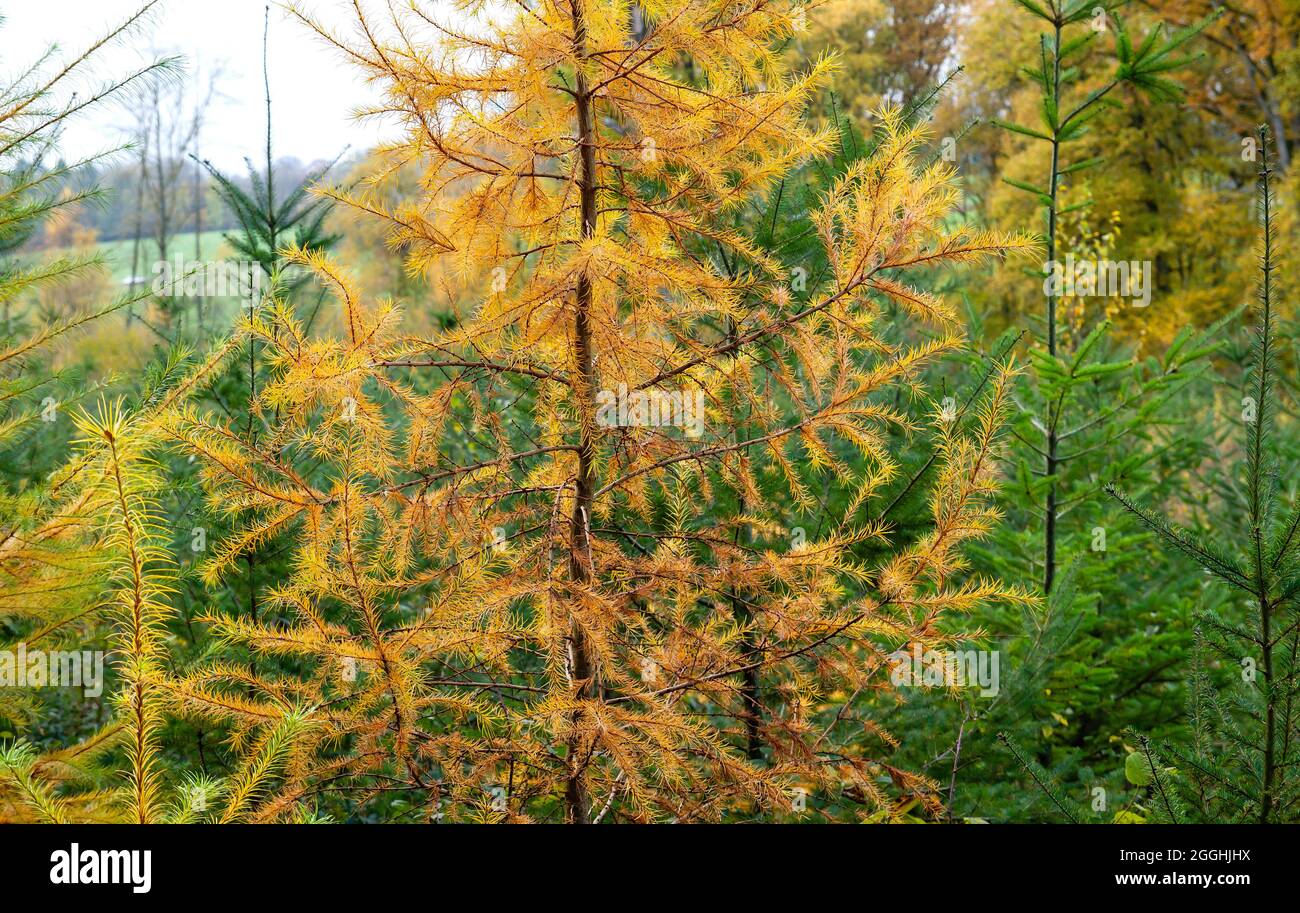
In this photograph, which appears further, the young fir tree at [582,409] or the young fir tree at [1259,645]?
the young fir tree at [582,409]

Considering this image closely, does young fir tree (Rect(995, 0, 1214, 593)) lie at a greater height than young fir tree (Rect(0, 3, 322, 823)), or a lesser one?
greater

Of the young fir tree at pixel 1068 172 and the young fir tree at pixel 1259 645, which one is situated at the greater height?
the young fir tree at pixel 1068 172

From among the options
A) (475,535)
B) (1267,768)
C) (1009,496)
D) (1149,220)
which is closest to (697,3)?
(475,535)

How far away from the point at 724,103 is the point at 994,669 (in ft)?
8.53

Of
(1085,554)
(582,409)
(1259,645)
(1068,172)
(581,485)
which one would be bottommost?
(1259,645)

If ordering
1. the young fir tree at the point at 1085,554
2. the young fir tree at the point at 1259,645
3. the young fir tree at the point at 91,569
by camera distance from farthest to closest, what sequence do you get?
the young fir tree at the point at 1085,554 → the young fir tree at the point at 1259,645 → the young fir tree at the point at 91,569

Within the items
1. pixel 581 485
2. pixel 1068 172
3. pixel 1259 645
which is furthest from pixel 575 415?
pixel 1068 172

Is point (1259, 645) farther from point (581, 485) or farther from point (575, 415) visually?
point (575, 415)

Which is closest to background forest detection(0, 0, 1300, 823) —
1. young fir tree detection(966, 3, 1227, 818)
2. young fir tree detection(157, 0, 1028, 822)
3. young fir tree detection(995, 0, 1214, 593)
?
young fir tree detection(157, 0, 1028, 822)

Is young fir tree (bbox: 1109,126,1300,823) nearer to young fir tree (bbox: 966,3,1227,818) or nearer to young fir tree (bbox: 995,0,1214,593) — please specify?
young fir tree (bbox: 966,3,1227,818)

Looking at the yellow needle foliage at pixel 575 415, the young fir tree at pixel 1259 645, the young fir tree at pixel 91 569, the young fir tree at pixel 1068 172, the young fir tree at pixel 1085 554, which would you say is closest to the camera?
the young fir tree at pixel 91 569

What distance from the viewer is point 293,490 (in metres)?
3.10

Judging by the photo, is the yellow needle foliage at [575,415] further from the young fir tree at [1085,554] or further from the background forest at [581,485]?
the young fir tree at [1085,554]

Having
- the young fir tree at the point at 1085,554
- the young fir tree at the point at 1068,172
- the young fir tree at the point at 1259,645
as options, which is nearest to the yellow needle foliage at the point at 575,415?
the young fir tree at the point at 1259,645
